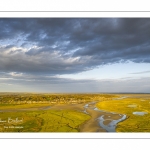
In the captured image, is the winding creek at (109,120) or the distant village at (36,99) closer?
the winding creek at (109,120)

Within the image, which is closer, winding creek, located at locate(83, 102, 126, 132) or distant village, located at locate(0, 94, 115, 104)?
winding creek, located at locate(83, 102, 126, 132)

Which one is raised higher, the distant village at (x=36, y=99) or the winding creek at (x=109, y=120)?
the distant village at (x=36, y=99)

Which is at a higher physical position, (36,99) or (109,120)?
(36,99)

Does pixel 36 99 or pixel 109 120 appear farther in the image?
pixel 36 99

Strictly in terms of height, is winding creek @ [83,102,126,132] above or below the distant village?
below
